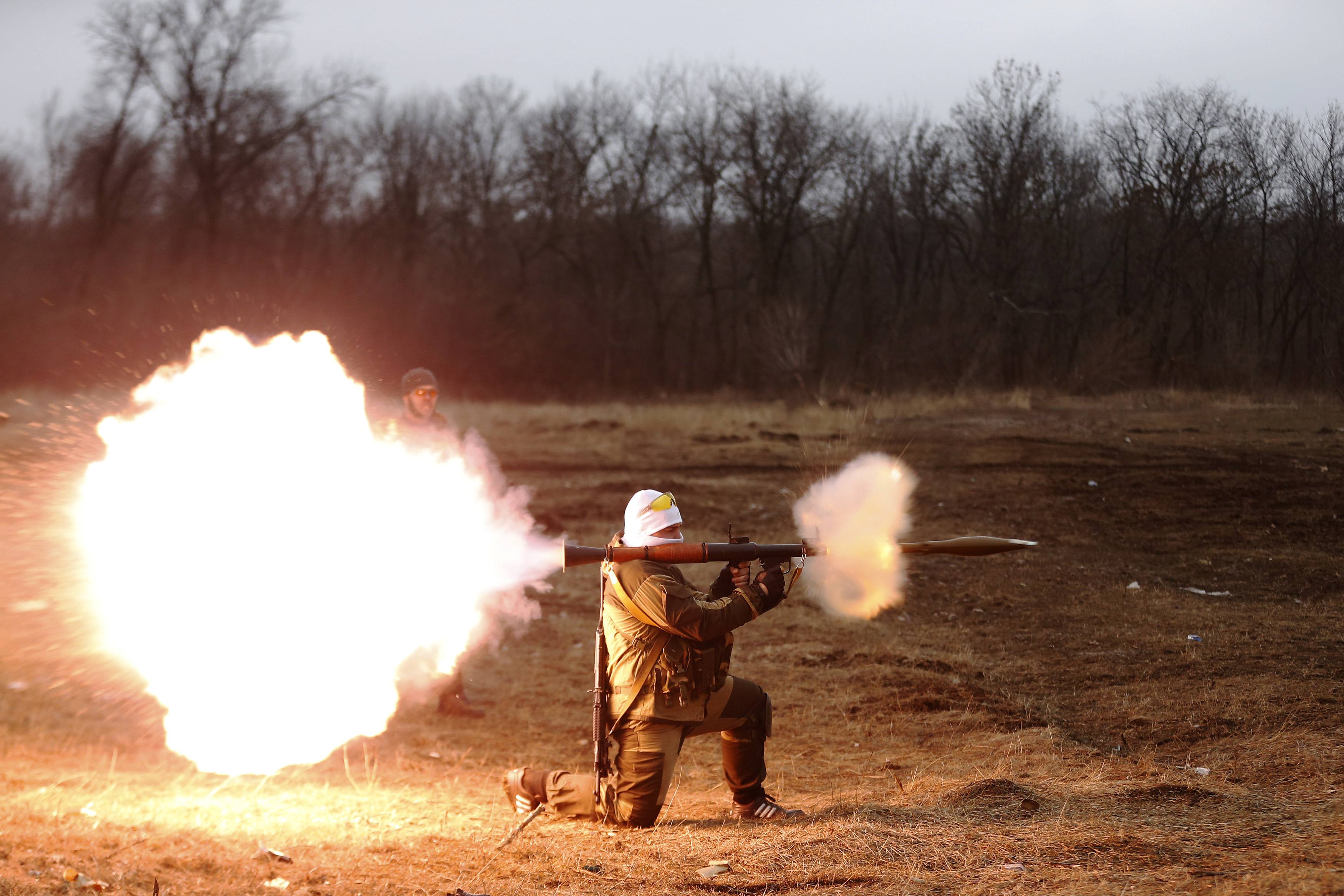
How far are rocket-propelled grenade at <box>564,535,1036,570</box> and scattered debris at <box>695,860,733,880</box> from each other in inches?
57.9

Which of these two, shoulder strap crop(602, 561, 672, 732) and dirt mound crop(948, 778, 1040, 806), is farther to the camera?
shoulder strap crop(602, 561, 672, 732)

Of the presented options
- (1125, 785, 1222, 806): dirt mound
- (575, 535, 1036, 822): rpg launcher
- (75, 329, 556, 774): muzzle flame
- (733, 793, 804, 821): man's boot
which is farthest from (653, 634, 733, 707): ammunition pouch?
(1125, 785, 1222, 806): dirt mound

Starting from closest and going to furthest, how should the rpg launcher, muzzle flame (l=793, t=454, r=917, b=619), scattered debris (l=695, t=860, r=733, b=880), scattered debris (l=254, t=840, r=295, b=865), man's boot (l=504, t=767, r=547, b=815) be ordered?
scattered debris (l=695, t=860, r=733, b=880) → scattered debris (l=254, t=840, r=295, b=865) → the rpg launcher → man's boot (l=504, t=767, r=547, b=815) → muzzle flame (l=793, t=454, r=917, b=619)

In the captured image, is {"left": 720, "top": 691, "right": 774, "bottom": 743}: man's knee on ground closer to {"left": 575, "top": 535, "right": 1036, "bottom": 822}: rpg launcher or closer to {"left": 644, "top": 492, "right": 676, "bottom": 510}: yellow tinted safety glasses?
{"left": 575, "top": 535, "right": 1036, "bottom": 822}: rpg launcher

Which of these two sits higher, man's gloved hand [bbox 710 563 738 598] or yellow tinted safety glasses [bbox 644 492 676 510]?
yellow tinted safety glasses [bbox 644 492 676 510]

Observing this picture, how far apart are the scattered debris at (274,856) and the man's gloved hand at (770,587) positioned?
269 cm

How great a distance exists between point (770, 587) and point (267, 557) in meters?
3.46

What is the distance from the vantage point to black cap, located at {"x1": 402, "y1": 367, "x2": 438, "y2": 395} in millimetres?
8258

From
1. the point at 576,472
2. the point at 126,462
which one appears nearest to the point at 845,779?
the point at 126,462

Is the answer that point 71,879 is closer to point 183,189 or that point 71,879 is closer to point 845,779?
point 845,779

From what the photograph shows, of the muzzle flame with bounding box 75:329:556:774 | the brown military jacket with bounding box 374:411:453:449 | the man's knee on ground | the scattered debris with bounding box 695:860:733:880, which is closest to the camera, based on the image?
the scattered debris with bounding box 695:860:733:880

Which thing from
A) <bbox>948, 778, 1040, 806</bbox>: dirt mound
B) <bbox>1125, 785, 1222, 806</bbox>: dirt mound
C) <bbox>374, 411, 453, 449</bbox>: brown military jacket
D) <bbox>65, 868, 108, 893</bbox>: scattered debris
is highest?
<bbox>374, 411, 453, 449</bbox>: brown military jacket

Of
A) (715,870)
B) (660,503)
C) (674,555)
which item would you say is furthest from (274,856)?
(660,503)

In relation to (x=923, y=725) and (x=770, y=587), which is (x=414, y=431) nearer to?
(x=770, y=587)
